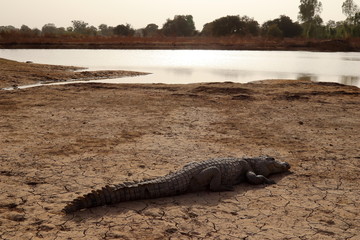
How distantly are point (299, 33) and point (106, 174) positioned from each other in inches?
2843

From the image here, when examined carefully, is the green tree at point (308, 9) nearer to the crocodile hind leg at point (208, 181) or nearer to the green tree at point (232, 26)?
the green tree at point (232, 26)

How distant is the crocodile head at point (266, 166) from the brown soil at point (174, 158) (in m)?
0.15

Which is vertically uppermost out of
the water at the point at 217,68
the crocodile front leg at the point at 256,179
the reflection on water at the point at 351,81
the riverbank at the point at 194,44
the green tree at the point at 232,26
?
the green tree at the point at 232,26

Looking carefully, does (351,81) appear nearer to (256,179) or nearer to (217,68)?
(217,68)

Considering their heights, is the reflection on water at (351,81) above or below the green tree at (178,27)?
below

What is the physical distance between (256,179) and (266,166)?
0.38 metres

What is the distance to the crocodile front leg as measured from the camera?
5.15 m

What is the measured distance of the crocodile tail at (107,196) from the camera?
4098 millimetres

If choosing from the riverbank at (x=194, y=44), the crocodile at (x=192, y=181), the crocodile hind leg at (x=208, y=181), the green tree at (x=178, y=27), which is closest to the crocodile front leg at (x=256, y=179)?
the crocodile at (x=192, y=181)

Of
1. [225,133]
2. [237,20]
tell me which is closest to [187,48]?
[237,20]

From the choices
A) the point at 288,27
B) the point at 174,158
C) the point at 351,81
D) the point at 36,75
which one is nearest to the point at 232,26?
the point at 288,27

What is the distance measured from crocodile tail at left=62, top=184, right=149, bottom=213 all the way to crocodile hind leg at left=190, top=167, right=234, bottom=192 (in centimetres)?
67

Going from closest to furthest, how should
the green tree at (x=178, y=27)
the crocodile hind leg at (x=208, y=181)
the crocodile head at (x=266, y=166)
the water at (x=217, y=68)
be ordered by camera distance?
the crocodile hind leg at (x=208, y=181) < the crocodile head at (x=266, y=166) < the water at (x=217, y=68) < the green tree at (x=178, y=27)

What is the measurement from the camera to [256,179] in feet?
16.9
